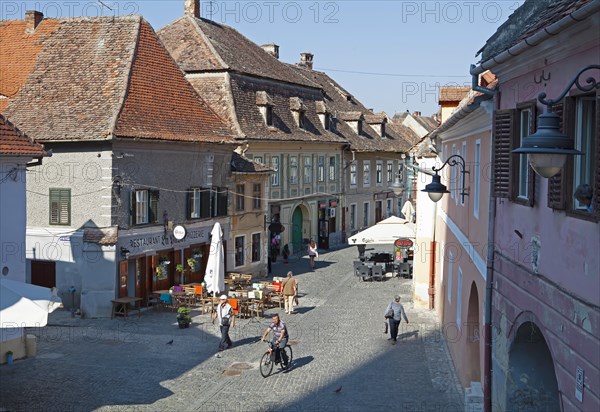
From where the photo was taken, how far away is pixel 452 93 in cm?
2175

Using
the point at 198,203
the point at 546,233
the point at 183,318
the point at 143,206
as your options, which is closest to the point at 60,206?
the point at 143,206

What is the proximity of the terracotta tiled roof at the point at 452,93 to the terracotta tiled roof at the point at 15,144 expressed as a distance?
11.2 m

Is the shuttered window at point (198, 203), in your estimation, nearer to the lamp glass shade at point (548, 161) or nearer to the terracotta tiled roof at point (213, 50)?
the terracotta tiled roof at point (213, 50)

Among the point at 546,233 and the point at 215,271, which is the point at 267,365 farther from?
the point at 546,233

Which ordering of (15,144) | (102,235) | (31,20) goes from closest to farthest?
(15,144), (102,235), (31,20)

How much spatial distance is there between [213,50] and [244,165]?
634 cm

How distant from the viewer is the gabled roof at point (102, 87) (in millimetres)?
23375

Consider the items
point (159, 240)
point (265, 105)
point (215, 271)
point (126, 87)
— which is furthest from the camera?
point (265, 105)

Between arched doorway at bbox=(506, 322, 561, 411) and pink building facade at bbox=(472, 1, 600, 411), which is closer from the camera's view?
pink building facade at bbox=(472, 1, 600, 411)

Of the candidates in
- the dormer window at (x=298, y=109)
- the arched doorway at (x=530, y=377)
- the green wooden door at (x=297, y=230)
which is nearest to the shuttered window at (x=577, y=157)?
the arched doorway at (x=530, y=377)

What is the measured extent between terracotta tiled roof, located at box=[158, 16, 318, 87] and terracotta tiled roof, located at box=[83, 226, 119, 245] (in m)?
12.4

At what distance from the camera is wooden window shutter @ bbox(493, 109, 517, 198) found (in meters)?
9.48

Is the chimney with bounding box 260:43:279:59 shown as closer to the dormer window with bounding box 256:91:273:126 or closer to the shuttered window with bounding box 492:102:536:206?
the dormer window with bounding box 256:91:273:126

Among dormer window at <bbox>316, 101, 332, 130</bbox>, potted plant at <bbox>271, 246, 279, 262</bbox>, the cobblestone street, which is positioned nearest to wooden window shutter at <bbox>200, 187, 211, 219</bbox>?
the cobblestone street
